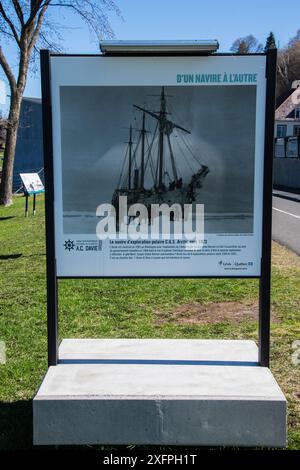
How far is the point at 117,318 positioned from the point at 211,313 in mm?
1126

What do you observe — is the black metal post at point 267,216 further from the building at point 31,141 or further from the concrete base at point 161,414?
the building at point 31,141

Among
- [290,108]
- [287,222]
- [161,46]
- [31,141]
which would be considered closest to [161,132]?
[161,46]

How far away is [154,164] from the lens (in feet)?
13.5

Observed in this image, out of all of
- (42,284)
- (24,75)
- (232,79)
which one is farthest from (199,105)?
(24,75)

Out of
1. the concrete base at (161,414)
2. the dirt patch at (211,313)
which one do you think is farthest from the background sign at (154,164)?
the dirt patch at (211,313)

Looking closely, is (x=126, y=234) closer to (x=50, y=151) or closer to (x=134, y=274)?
(x=134, y=274)

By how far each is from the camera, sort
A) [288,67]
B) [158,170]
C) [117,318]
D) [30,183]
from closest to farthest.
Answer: [158,170]
[117,318]
[30,183]
[288,67]

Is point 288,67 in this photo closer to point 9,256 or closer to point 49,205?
point 9,256

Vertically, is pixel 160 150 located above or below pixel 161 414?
above

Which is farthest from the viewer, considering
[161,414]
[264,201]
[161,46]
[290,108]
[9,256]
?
[290,108]

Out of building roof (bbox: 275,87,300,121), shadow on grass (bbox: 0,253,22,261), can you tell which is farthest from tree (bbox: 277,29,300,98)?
shadow on grass (bbox: 0,253,22,261)

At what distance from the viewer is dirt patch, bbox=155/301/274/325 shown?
6.79 metres

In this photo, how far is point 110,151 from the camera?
13.4 feet

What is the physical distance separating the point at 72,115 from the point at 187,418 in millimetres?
2077
